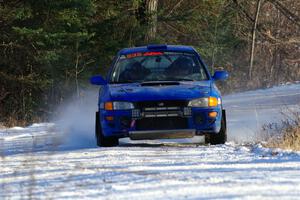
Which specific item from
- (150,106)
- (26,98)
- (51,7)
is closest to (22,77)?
(26,98)

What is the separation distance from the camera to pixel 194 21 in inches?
1268

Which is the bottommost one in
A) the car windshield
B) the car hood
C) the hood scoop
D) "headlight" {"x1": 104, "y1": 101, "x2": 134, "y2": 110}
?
"headlight" {"x1": 104, "y1": 101, "x2": 134, "y2": 110}

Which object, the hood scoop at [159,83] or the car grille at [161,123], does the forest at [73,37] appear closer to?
the hood scoop at [159,83]

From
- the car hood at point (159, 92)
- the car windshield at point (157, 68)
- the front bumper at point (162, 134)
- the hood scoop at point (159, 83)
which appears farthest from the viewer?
the car windshield at point (157, 68)

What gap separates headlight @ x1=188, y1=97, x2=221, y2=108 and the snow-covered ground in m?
0.61

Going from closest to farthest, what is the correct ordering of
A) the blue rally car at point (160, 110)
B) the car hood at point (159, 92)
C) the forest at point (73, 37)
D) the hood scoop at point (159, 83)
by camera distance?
the blue rally car at point (160, 110), the car hood at point (159, 92), the hood scoop at point (159, 83), the forest at point (73, 37)

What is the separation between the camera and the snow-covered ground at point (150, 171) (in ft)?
21.0

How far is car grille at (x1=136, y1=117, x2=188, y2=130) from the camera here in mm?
10938


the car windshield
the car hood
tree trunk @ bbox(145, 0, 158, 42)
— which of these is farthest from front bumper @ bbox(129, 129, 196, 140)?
tree trunk @ bbox(145, 0, 158, 42)

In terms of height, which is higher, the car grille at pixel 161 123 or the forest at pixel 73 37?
the forest at pixel 73 37

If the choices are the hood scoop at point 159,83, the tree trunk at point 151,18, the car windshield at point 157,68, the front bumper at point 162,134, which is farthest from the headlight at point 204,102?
the tree trunk at point 151,18

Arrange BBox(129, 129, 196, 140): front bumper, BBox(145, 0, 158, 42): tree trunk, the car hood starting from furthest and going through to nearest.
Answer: BBox(145, 0, 158, 42): tree trunk < the car hood < BBox(129, 129, 196, 140): front bumper

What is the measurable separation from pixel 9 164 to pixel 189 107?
3.02 metres

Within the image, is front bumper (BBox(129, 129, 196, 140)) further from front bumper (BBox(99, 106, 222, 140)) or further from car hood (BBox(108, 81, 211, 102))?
car hood (BBox(108, 81, 211, 102))
